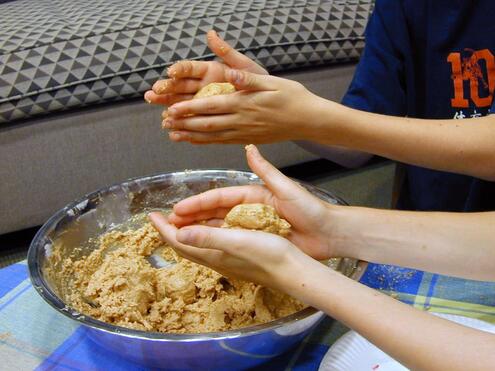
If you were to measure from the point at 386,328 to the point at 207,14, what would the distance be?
1332 millimetres

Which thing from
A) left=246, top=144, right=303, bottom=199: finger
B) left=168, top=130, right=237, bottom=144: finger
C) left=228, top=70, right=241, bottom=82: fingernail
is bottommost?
left=168, top=130, right=237, bottom=144: finger

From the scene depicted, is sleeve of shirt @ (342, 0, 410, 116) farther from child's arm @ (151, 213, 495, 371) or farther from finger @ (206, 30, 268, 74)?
child's arm @ (151, 213, 495, 371)

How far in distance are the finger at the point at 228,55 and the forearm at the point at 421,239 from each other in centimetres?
34

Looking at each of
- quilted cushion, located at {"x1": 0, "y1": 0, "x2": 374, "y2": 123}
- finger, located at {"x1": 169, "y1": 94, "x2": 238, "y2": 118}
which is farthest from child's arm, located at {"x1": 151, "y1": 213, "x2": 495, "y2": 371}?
quilted cushion, located at {"x1": 0, "y1": 0, "x2": 374, "y2": 123}

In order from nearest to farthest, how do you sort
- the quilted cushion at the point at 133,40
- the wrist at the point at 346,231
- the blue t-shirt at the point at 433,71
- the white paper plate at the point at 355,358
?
the white paper plate at the point at 355,358
the wrist at the point at 346,231
the blue t-shirt at the point at 433,71
the quilted cushion at the point at 133,40

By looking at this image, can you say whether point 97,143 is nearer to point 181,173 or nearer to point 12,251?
point 12,251

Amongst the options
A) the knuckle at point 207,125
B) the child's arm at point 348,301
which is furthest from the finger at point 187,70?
the child's arm at point 348,301

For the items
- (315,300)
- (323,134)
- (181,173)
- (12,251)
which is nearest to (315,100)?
(323,134)

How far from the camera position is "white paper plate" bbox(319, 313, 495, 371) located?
22.7 inches

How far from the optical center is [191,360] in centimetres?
57

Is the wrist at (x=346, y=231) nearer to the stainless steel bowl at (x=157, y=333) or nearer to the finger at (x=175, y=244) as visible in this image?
the stainless steel bowl at (x=157, y=333)

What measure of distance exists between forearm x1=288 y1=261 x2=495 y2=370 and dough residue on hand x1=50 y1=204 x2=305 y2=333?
0.13m

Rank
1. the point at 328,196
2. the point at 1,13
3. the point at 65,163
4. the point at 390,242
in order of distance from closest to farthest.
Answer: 1. the point at 390,242
2. the point at 328,196
3. the point at 65,163
4. the point at 1,13

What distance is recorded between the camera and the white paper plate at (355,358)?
1.89 ft
